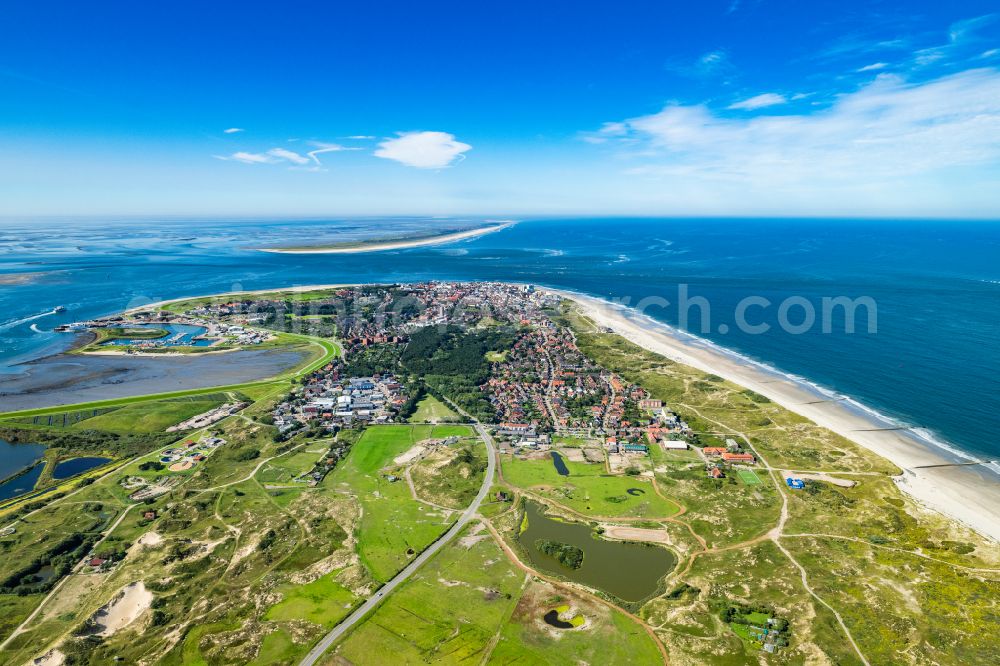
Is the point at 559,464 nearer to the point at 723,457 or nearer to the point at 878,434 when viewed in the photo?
the point at 723,457

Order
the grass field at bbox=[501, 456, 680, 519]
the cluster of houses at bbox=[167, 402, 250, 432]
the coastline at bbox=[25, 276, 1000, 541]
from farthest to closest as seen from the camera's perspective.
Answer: the cluster of houses at bbox=[167, 402, 250, 432], the grass field at bbox=[501, 456, 680, 519], the coastline at bbox=[25, 276, 1000, 541]

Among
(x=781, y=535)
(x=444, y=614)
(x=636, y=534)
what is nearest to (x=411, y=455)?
(x=444, y=614)

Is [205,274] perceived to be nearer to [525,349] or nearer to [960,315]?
[525,349]

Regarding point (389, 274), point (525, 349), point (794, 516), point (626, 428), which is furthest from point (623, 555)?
point (389, 274)

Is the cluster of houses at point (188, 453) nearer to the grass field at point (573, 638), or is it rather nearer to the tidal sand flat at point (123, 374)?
the tidal sand flat at point (123, 374)

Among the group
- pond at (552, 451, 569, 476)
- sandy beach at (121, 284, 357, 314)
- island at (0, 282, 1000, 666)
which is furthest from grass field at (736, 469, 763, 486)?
sandy beach at (121, 284, 357, 314)

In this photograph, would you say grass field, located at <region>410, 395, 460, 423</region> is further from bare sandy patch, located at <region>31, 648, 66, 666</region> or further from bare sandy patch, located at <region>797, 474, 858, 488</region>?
bare sandy patch, located at <region>797, 474, 858, 488</region>
